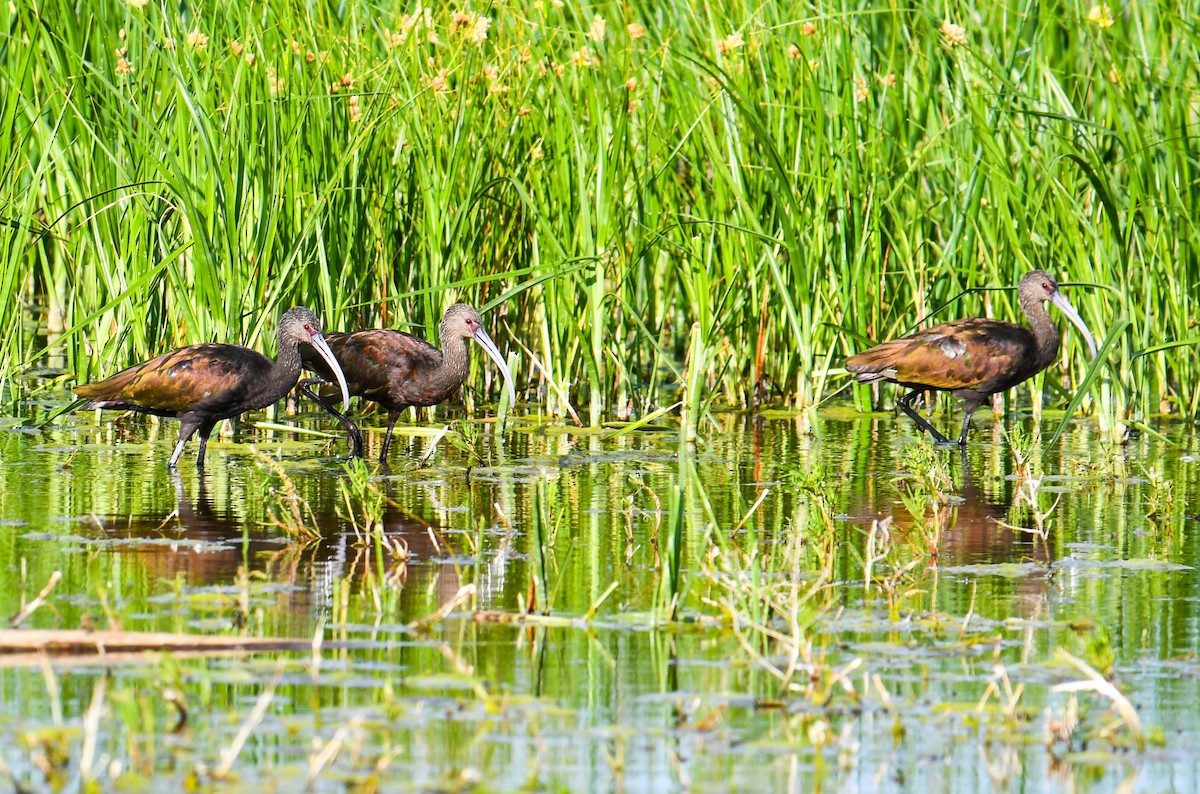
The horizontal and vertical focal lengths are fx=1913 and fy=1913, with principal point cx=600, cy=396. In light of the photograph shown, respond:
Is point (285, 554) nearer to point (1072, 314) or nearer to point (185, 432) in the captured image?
Answer: point (185, 432)

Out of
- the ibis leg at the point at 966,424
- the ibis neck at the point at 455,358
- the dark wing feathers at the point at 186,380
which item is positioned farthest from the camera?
the ibis leg at the point at 966,424

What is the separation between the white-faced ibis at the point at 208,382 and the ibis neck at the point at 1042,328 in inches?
159

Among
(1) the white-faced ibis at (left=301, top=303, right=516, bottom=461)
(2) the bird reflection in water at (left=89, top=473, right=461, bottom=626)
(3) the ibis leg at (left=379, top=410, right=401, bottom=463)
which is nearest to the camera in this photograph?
(2) the bird reflection in water at (left=89, top=473, right=461, bottom=626)

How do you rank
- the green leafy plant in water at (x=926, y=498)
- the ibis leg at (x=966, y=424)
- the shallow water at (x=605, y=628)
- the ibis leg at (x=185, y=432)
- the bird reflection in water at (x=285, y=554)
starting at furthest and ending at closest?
the ibis leg at (x=966, y=424), the ibis leg at (x=185, y=432), the green leafy plant in water at (x=926, y=498), the bird reflection in water at (x=285, y=554), the shallow water at (x=605, y=628)

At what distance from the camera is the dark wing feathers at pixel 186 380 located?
31.1ft

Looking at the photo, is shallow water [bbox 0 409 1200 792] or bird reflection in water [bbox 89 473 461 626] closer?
shallow water [bbox 0 409 1200 792]

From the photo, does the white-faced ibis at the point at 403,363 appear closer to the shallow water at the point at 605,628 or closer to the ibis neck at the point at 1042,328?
the shallow water at the point at 605,628

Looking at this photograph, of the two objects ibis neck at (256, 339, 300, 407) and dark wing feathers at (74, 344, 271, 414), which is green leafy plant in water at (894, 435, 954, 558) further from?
dark wing feathers at (74, 344, 271, 414)

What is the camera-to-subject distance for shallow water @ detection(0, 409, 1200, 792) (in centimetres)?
450

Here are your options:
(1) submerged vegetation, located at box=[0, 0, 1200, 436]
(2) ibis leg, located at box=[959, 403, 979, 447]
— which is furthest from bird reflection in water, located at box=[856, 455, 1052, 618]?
(1) submerged vegetation, located at box=[0, 0, 1200, 436]

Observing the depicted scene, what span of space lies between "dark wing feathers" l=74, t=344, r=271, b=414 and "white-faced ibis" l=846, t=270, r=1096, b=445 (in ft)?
11.6

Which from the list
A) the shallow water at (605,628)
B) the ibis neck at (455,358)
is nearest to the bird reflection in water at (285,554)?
the shallow water at (605,628)

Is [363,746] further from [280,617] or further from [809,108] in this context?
[809,108]

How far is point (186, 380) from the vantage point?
31.1 ft
